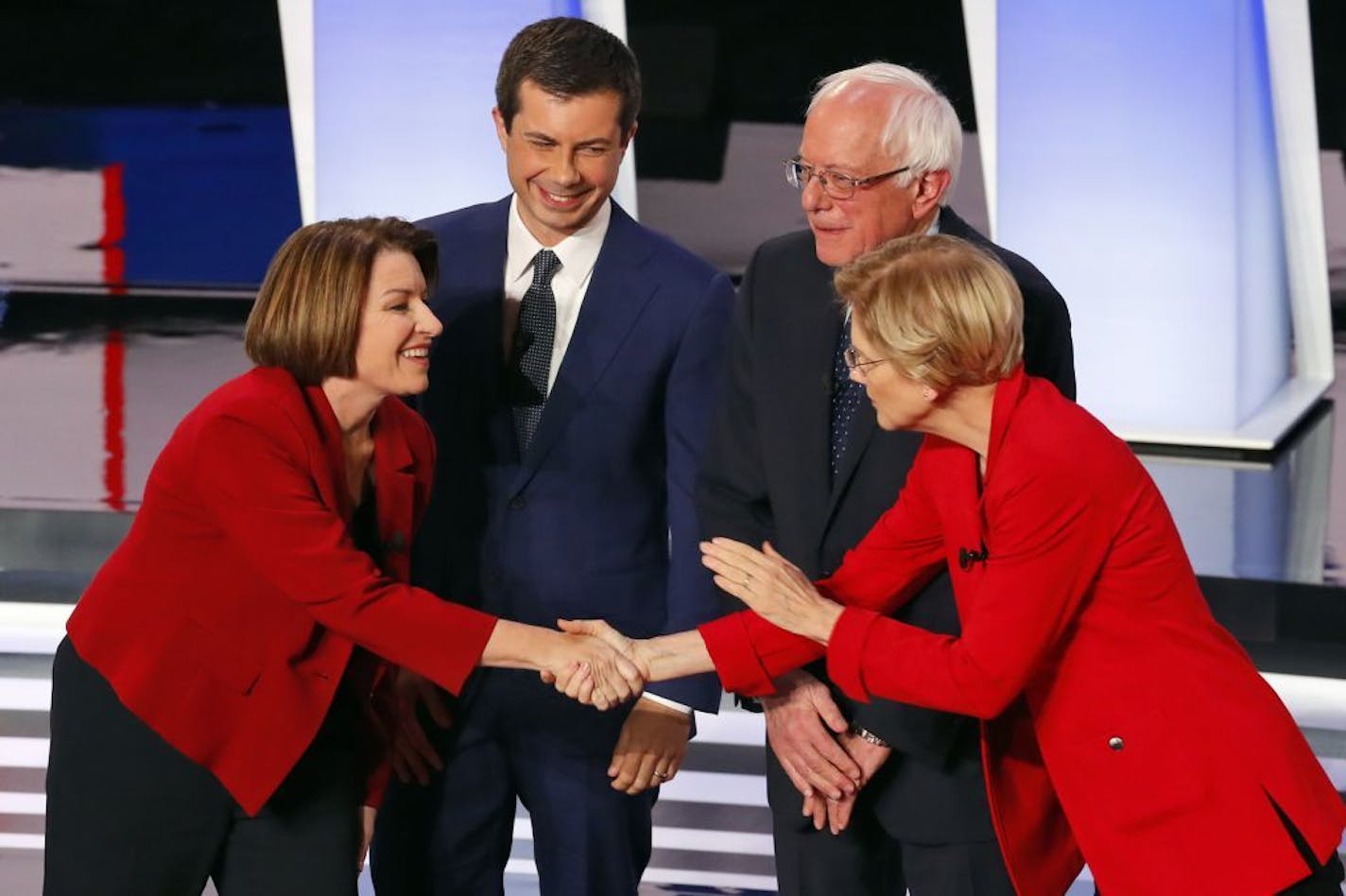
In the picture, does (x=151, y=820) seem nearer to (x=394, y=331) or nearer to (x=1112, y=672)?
(x=394, y=331)

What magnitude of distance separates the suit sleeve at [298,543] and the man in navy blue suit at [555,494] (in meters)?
0.30

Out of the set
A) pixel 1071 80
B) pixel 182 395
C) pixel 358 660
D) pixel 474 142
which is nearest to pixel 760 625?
pixel 358 660

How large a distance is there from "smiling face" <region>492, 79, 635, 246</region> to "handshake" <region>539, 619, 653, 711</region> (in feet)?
1.97

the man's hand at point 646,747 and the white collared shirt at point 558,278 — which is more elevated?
the white collared shirt at point 558,278

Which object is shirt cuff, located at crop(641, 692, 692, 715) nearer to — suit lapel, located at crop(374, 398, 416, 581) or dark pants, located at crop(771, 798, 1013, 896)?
dark pants, located at crop(771, 798, 1013, 896)

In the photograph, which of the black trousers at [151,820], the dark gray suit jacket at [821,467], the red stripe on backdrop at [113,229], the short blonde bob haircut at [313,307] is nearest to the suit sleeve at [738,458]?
the dark gray suit jacket at [821,467]

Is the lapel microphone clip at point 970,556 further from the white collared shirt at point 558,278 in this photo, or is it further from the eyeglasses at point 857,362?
the white collared shirt at point 558,278

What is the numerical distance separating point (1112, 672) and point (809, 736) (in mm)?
514

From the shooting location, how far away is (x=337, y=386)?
2.29 metres

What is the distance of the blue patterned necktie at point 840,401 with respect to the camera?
2393mm

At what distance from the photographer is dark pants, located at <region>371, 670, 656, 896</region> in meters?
2.58

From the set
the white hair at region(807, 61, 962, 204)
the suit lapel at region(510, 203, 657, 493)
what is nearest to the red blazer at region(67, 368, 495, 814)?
the suit lapel at region(510, 203, 657, 493)

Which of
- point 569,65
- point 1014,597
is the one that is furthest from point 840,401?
point 569,65

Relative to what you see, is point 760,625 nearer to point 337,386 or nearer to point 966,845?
point 966,845
